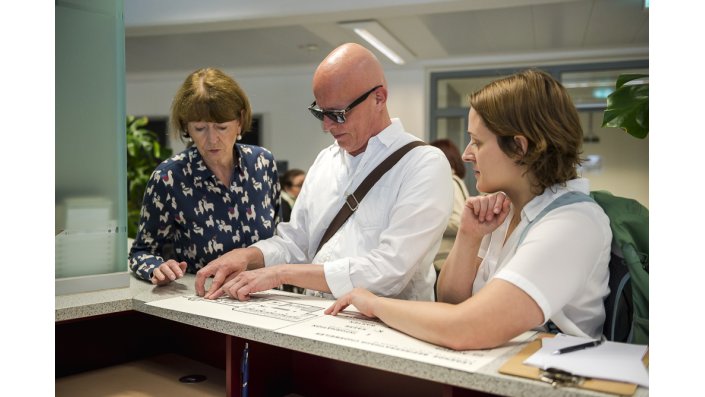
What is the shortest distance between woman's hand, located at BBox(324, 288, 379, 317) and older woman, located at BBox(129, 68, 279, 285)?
0.82 meters

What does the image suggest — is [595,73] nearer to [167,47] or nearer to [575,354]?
[167,47]

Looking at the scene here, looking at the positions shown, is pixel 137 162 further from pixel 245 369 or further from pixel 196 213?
pixel 245 369

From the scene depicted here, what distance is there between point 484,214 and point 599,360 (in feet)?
1.91

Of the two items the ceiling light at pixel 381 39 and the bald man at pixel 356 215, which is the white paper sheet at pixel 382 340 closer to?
the bald man at pixel 356 215

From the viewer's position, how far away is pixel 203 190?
2.25 metres

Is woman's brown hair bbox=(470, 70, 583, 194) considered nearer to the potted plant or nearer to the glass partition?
the glass partition

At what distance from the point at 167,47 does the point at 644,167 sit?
25.4 ft

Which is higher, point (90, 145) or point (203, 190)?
point (90, 145)

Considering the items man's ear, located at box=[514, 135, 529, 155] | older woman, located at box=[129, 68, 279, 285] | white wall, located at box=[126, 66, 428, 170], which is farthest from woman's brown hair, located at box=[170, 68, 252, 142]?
white wall, located at box=[126, 66, 428, 170]

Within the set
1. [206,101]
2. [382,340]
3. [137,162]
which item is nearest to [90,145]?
[206,101]

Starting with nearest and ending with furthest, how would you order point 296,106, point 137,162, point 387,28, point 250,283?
point 250,283
point 137,162
point 387,28
point 296,106

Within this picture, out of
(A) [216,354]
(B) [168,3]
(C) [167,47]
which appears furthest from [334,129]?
(C) [167,47]

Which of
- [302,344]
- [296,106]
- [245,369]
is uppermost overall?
[296,106]

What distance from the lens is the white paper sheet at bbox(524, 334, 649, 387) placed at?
1.05 meters
